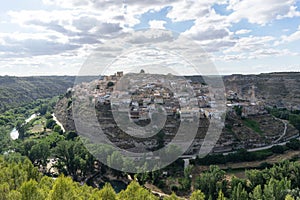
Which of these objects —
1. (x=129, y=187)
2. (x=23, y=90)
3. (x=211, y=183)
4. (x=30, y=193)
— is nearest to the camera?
(x=30, y=193)

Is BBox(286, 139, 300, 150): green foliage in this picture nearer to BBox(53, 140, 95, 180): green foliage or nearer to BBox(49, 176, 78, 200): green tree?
BBox(53, 140, 95, 180): green foliage

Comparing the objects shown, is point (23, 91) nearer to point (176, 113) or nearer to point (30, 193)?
point (176, 113)

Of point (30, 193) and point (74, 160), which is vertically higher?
point (30, 193)

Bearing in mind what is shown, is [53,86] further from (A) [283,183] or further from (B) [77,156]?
(A) [283,183]

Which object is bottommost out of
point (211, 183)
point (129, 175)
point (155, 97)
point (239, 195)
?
point (129, 175)

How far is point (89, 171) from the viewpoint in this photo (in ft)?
70.7

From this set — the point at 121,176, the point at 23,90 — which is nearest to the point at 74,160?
the point at 121,176

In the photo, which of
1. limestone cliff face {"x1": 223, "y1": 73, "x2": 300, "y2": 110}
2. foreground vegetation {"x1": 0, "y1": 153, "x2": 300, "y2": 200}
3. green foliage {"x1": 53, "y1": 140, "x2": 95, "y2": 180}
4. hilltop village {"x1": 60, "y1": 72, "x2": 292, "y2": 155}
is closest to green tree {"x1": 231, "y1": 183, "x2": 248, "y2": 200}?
foreground vegetation {"x1": 0, "y1": 153, "x2": 300, "y2": 200}

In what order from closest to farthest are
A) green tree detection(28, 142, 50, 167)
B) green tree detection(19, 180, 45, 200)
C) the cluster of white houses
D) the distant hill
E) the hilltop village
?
green tree detection(19, 180, 45, 200), green tree detection(28, 142, 50, 167), the hilltop village, the cluster of white houses, the distant hill

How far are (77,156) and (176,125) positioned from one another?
10180mm

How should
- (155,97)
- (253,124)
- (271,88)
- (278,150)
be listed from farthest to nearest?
(271,88), (155,97), (253,124), (278,150)

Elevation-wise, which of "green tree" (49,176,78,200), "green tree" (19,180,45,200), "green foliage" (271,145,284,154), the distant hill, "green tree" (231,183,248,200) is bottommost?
"green foliage" (271,145,284,154)

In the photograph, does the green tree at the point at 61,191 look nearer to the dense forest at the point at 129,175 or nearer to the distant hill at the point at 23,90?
the dense forest at the point at 129,175

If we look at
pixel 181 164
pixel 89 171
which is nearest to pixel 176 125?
pixel 181 164
